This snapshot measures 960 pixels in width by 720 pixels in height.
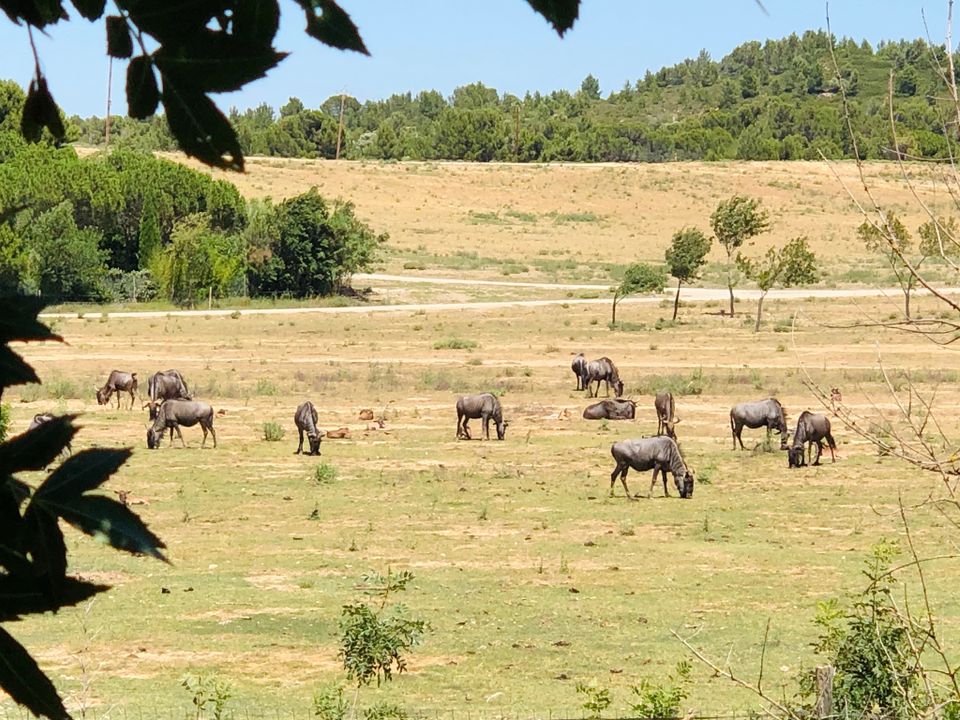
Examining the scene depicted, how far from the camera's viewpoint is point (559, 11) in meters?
1.15

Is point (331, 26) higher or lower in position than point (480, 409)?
higher

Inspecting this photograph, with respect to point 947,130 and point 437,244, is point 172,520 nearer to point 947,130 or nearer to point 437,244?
point 947,130

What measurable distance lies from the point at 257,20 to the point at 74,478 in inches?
16.3

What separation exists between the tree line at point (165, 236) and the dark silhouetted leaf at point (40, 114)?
42.7m

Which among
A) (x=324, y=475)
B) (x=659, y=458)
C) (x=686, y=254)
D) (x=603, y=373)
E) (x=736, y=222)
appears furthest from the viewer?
(x=736, y=222)

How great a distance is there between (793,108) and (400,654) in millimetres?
103146

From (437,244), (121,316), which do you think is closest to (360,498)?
(121,316)

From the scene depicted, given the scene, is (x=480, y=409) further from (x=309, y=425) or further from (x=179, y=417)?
(x=179, y=417)

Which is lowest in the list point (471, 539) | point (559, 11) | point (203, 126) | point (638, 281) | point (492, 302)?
point (471, 539)

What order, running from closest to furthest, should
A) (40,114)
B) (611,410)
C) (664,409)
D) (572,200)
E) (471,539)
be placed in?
(40,114), (471,539), (664,409), (611,410), (572,200)

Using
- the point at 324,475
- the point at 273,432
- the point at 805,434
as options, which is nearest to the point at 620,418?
the point at 805,434

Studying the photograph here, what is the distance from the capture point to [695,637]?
12.2 meters

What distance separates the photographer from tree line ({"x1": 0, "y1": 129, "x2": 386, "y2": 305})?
156 feet

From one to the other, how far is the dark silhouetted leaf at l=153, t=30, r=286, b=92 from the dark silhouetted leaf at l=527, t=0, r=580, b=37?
0.73 feet
